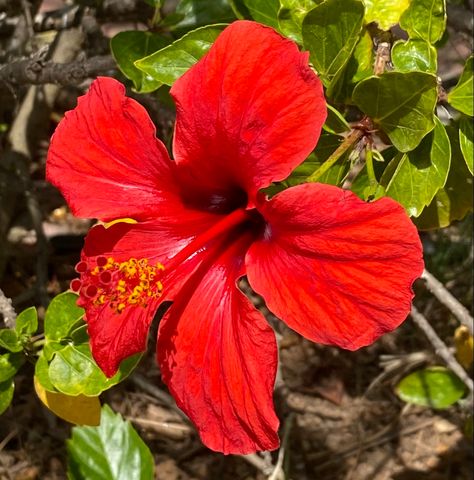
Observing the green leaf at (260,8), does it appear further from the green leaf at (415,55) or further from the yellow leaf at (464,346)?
the yellow leaf at (464,346)

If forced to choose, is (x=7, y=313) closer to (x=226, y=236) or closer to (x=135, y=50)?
(x=226, y=236)

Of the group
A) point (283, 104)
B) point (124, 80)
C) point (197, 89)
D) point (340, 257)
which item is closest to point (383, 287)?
point (340, 257)

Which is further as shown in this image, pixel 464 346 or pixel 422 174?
pixel 464 346

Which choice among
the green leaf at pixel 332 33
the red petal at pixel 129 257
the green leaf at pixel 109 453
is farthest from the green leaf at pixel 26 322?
the green leaf at pixel 332 33

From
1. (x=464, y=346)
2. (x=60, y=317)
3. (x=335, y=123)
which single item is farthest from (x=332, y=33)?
(x=464, y=346)

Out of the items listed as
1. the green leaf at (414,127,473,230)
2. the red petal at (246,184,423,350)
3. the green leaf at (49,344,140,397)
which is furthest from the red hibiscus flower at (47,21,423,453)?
the green leaf at (414,127,473,230)

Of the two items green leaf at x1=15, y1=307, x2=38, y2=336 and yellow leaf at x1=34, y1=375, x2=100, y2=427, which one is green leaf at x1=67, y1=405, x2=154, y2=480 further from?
green leaf at x1=15, y1=307, x2=38, y2=336

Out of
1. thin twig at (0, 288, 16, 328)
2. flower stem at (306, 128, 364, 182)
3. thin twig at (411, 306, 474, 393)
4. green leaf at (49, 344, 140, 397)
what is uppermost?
flower stem at (306, 128, 364, 182)
